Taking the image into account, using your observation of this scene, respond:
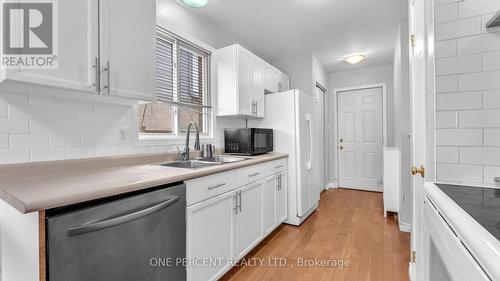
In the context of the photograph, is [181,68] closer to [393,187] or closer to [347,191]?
[393,187]

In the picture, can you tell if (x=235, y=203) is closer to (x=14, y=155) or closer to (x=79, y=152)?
(x=79, y=152)

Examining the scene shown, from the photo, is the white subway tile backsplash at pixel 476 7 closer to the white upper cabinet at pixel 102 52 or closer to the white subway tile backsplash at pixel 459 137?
the white subway tile backsplash at pixel 459 137

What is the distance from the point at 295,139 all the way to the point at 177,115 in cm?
143

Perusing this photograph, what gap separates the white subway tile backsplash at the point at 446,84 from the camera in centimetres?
112

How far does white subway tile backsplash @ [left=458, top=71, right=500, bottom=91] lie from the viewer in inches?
41.3

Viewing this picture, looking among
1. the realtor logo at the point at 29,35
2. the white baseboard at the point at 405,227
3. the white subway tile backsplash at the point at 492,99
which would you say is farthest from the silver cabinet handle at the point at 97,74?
the white baseboard at the point at 405,227

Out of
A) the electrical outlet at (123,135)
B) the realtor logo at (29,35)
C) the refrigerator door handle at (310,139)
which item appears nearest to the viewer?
the realtor logo at (29,35)

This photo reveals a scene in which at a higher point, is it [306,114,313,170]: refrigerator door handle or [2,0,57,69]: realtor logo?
[2,0,57,69]: realtor logo

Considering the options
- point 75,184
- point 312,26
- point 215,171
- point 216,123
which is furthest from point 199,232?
point 312,26

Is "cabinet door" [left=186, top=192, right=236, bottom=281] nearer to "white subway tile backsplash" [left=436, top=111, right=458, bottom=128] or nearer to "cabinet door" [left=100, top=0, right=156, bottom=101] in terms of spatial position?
"cabinet door" [left=100, top=0, right=156, bottom=101]

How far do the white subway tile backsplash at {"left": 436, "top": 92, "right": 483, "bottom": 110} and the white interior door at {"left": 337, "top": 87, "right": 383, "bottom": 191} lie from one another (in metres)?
3.53

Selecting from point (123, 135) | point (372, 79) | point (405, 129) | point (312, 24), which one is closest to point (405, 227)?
point (405, 129)

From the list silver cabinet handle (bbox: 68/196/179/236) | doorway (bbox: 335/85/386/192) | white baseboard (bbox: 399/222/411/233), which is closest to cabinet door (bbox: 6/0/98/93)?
silver cabinet handle (bbox: 68/196/179/236)

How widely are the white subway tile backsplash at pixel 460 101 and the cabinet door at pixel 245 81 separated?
5.68 feet
